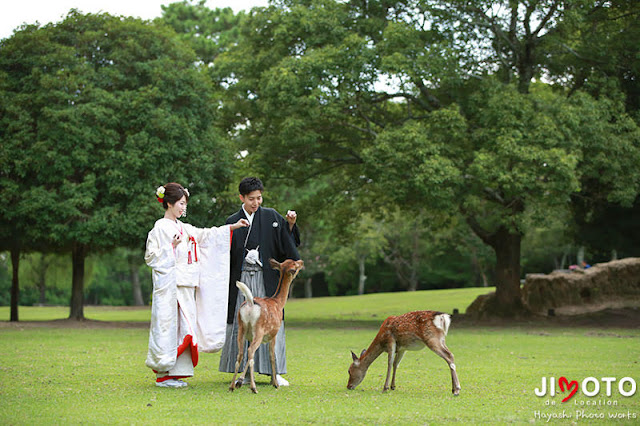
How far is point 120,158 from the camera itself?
67.7 feet

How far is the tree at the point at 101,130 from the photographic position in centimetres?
2019

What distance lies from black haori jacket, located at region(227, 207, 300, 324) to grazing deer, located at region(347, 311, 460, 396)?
4.36 feet

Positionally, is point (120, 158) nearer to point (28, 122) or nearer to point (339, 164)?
point (28, 122)

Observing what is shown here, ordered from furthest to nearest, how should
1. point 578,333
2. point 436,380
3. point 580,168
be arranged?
point 580,168 < point 578,333 < point 436,380

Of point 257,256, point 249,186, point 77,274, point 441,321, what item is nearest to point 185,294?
point 257,256

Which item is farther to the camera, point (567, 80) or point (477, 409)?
point (567, 80)

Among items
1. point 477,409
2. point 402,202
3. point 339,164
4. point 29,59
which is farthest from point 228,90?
point 477,409

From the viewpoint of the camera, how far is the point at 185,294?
7.73 metres

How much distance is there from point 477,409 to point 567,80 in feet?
61.6

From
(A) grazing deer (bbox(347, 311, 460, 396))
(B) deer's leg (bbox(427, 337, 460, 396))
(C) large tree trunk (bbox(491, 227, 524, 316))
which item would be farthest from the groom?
(C) large tree trunk (bbox(491, 227, 524, 316))

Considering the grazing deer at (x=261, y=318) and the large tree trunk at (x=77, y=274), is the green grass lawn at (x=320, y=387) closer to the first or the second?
the grazing deer at (x=261, y=318)

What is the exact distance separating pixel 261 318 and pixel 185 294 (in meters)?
1.12

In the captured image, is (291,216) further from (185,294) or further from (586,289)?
(586,289)

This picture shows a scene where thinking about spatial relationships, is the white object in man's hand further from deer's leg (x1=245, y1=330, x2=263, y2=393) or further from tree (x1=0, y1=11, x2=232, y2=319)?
tree (x1=0, y1=11, x2=232, y2=319)
